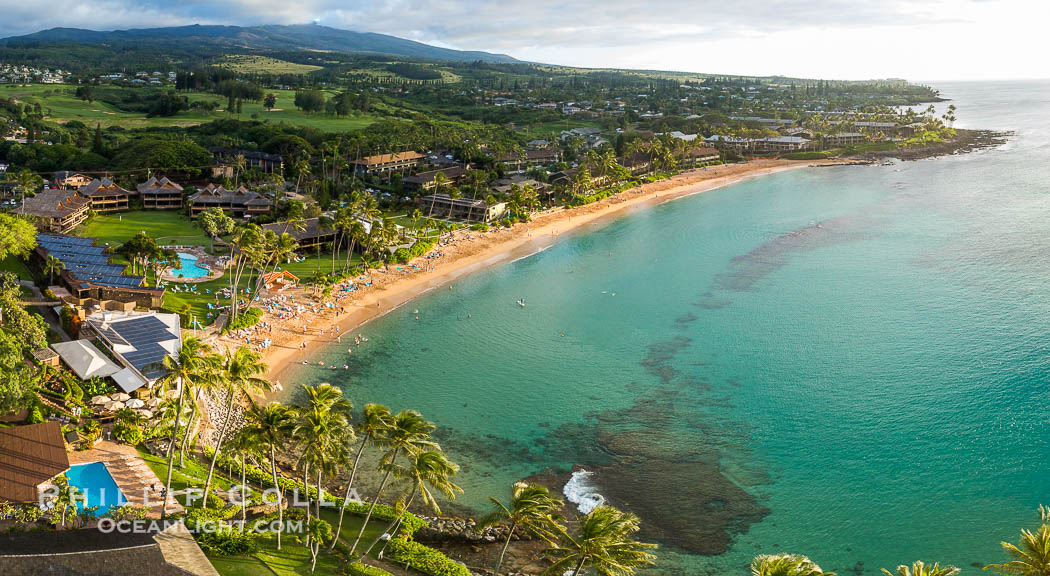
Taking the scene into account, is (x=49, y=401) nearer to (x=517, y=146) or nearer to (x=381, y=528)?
(x=381, y=528)

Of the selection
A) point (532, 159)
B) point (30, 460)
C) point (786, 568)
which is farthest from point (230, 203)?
point (786, 568)

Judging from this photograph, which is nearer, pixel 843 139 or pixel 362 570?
pixel 362 570

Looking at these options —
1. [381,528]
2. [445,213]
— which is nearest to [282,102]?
[445,213]

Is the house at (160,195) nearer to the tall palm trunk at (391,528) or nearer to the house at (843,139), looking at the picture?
the tall palm trunk at (391,528)

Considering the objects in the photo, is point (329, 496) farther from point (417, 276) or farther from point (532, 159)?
point (532, 159)

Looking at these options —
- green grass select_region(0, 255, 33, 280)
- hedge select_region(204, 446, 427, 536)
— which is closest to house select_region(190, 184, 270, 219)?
green grass select_region(0, 255, 33, 280)

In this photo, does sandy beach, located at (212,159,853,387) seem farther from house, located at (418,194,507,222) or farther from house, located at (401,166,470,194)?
house, located at (401,166,470,194)
